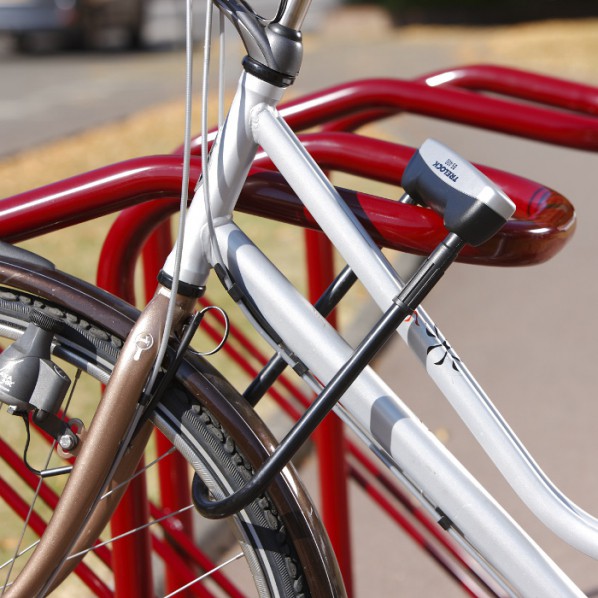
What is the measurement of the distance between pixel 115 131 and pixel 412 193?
8308 millimetres

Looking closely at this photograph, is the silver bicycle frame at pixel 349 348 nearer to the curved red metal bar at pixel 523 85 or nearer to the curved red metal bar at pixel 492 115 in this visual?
the curved red metal bar at pixel 492 115

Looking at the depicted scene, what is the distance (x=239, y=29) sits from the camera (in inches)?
51.8

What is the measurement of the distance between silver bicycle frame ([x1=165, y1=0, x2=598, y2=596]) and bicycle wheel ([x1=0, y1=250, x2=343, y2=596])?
126 millimetres

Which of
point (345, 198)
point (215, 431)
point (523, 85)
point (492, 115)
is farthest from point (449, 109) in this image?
point (215, 431)

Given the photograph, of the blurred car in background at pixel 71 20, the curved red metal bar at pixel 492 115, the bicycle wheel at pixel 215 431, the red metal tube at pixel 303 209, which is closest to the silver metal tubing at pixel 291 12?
the red metal tube at pixel 303 209

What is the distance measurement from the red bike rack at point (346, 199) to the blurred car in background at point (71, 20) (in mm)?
13859

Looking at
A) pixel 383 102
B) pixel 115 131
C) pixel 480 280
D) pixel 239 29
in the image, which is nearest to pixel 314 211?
pixel 239 29

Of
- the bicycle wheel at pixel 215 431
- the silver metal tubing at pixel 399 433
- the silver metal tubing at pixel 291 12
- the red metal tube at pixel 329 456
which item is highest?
the silver metal tubing at pixel 291 12

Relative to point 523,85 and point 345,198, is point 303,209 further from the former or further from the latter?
point 523,85

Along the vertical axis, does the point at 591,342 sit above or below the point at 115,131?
above

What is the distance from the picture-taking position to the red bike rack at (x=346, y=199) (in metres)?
1.42

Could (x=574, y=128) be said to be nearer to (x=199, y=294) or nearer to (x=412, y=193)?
(x=412, y=193)

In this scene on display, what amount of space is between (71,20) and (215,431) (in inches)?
590

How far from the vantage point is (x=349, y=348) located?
134 centimetres
